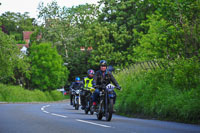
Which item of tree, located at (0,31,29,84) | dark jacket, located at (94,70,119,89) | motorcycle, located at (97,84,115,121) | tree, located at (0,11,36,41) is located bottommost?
motorcycle, located at (97,84,115,121)

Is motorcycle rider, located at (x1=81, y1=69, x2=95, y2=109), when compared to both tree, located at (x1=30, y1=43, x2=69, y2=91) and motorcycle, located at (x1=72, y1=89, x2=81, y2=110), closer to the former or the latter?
motorcycle, located at (x1=72, y1=89, x2=81, y2=110)

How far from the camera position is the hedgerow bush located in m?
15.1

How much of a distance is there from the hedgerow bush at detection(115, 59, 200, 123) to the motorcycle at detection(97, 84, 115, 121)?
2.20 metres

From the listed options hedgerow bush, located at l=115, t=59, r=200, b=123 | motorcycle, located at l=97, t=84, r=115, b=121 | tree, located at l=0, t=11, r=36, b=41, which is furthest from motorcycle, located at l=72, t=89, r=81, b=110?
tree, located at l=0, t=11, r=36, b=41

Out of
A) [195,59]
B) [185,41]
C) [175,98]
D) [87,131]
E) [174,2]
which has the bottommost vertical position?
[87,131]

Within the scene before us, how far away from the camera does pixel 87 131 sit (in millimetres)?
11109

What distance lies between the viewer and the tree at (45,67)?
65.7 meters

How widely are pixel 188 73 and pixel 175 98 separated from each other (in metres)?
1.34

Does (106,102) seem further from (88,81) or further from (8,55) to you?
(8,55)

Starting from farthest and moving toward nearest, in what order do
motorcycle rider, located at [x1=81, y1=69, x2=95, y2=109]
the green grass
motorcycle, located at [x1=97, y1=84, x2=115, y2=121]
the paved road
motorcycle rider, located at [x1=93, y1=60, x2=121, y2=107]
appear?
the green grass → motorcycle rider, located at [x1=81, y1=69, x2=95, y2=109] → motorcycle rider, located at [x1=93, y1=60, x2=121, y2=107] → motorcycle, located at [x1=97, y1=84, x2=115, y2=121] → the paved road

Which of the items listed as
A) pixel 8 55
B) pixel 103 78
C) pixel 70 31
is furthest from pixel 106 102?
pixel 70 31

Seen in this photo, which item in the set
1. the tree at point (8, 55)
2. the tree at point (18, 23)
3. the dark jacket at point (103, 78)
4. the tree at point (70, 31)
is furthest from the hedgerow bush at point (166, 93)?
the tree at point (18, 23)

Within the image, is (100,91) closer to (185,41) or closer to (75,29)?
(185,41)

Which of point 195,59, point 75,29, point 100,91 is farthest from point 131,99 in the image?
point 75,29
